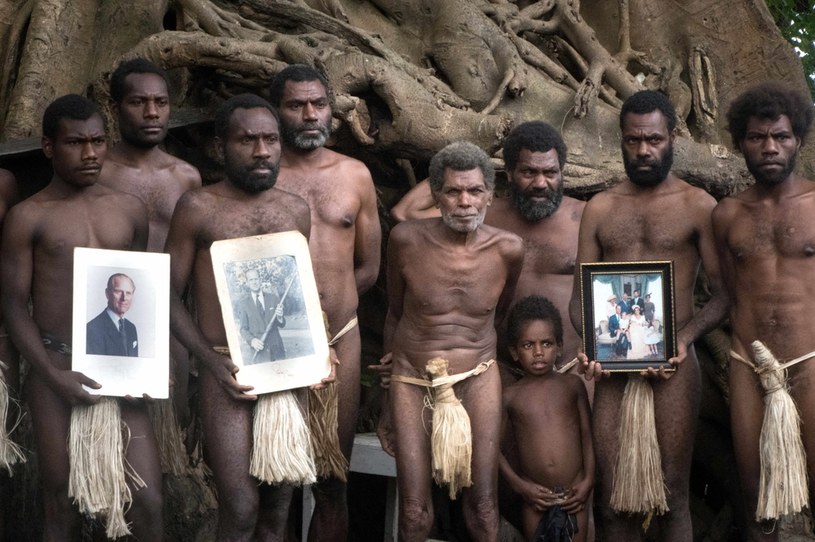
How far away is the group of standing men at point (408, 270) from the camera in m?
6.31

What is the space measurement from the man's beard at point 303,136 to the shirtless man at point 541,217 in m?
0.94

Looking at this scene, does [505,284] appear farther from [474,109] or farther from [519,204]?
[474,109]

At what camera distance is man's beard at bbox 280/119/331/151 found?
7.09m

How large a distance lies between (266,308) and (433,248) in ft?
2.92

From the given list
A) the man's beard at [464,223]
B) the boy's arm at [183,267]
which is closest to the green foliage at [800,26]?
the man's beard at [464,223]

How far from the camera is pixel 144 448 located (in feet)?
20.8

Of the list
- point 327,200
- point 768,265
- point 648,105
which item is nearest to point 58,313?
point 327,200

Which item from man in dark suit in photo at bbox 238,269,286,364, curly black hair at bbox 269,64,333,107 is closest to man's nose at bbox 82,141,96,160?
man in dark suit in photo at bbox 238,269,286,364

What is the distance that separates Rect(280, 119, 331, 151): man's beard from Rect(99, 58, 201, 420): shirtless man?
0.55 meters

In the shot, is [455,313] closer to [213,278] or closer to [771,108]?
[213,278]

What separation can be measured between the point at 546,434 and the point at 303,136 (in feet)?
6.07

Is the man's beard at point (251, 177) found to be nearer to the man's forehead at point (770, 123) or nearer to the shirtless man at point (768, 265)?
the shirtless man at point (768, 265)

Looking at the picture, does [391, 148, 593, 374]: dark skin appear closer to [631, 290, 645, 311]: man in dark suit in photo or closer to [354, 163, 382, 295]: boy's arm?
[354, 163, 382, 295]: boy's arm

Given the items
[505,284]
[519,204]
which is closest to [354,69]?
[519,204]
